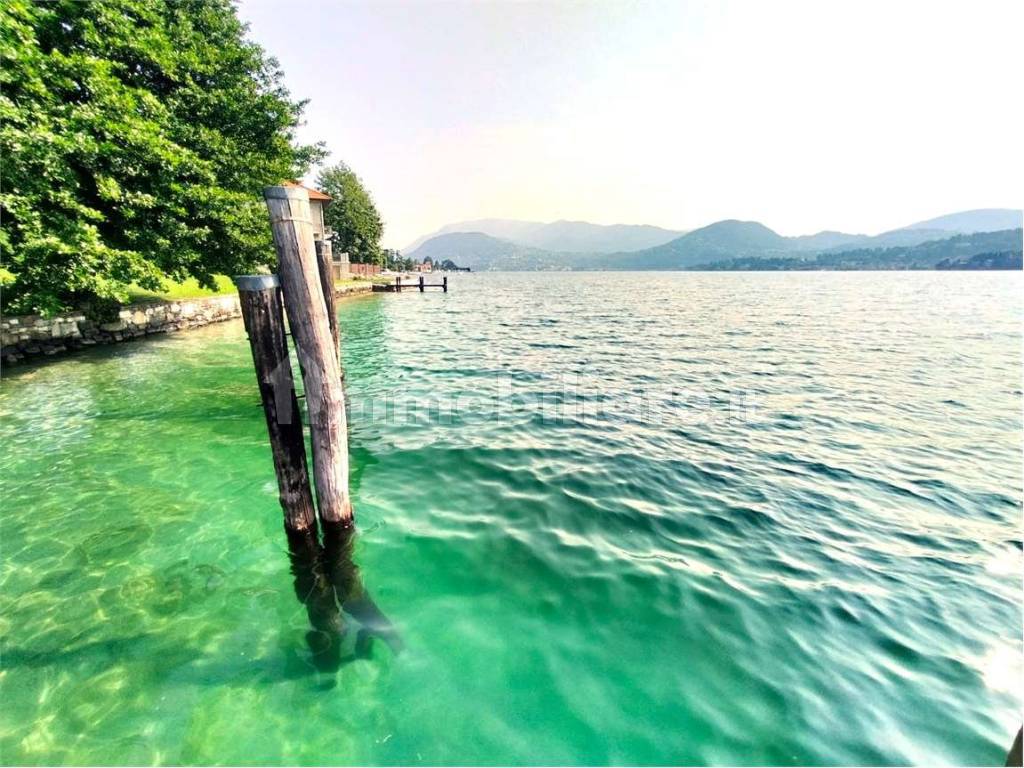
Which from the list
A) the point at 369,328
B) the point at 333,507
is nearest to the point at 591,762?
the point at 333,507

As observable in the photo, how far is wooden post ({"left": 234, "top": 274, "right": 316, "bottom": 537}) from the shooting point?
4629mm

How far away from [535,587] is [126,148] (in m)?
21.2

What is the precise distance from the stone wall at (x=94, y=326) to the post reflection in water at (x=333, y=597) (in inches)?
730

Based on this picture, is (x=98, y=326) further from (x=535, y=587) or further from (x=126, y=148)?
(x=535, y=587)

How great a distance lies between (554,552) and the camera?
241 inches

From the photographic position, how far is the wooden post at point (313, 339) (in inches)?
179

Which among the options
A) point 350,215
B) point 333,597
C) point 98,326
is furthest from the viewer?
point 350,215

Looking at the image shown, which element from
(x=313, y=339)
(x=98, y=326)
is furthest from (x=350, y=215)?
(x=313, y=339)

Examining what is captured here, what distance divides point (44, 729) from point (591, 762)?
15.1 ft

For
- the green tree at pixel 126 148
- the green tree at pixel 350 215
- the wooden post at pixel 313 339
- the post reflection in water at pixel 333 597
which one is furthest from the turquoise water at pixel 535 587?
the green tree at pixel 350 215

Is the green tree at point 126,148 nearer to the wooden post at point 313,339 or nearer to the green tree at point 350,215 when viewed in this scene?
the wooden post at point 313,339

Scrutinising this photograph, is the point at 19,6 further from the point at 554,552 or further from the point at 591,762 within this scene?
the point at 591,762

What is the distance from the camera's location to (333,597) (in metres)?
5.16

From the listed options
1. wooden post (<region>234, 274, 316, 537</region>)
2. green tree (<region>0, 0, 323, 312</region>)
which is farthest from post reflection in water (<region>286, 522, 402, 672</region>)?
green tree (<region>0, 0, 323, 312</region>)
